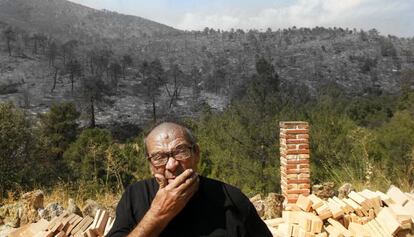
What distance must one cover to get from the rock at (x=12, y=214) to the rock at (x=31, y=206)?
59 mm

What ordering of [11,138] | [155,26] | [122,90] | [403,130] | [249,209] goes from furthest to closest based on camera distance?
[155,26]
[122,90]
[403,130]
[11,138]
[249,209]

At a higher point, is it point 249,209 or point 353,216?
point 249,209

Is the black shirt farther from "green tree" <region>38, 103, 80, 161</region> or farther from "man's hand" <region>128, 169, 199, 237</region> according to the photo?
"green tree" <region>38, 103, 80, 161</region>

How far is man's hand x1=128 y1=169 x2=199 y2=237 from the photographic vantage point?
132 centimetres

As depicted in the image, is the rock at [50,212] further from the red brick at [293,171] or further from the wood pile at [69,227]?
the red brick at [293,171]

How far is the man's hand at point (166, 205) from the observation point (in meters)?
1.32

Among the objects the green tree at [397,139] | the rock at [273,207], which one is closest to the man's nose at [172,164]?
the rock at [273,207]

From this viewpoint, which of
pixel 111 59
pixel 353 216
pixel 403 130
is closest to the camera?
pixel 353 216

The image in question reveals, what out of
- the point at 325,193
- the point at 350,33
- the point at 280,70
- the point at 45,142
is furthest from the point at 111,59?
the point at 325,193

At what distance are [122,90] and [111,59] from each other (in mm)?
14093

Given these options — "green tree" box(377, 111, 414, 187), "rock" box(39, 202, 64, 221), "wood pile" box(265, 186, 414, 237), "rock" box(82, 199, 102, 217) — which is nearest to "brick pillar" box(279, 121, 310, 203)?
"wood pile" box(265, 186, 414, 237)

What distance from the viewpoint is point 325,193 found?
551 cm

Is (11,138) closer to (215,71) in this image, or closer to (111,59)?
(215,71)

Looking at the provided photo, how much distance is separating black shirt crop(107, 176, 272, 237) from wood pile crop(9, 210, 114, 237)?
2.71 metres
